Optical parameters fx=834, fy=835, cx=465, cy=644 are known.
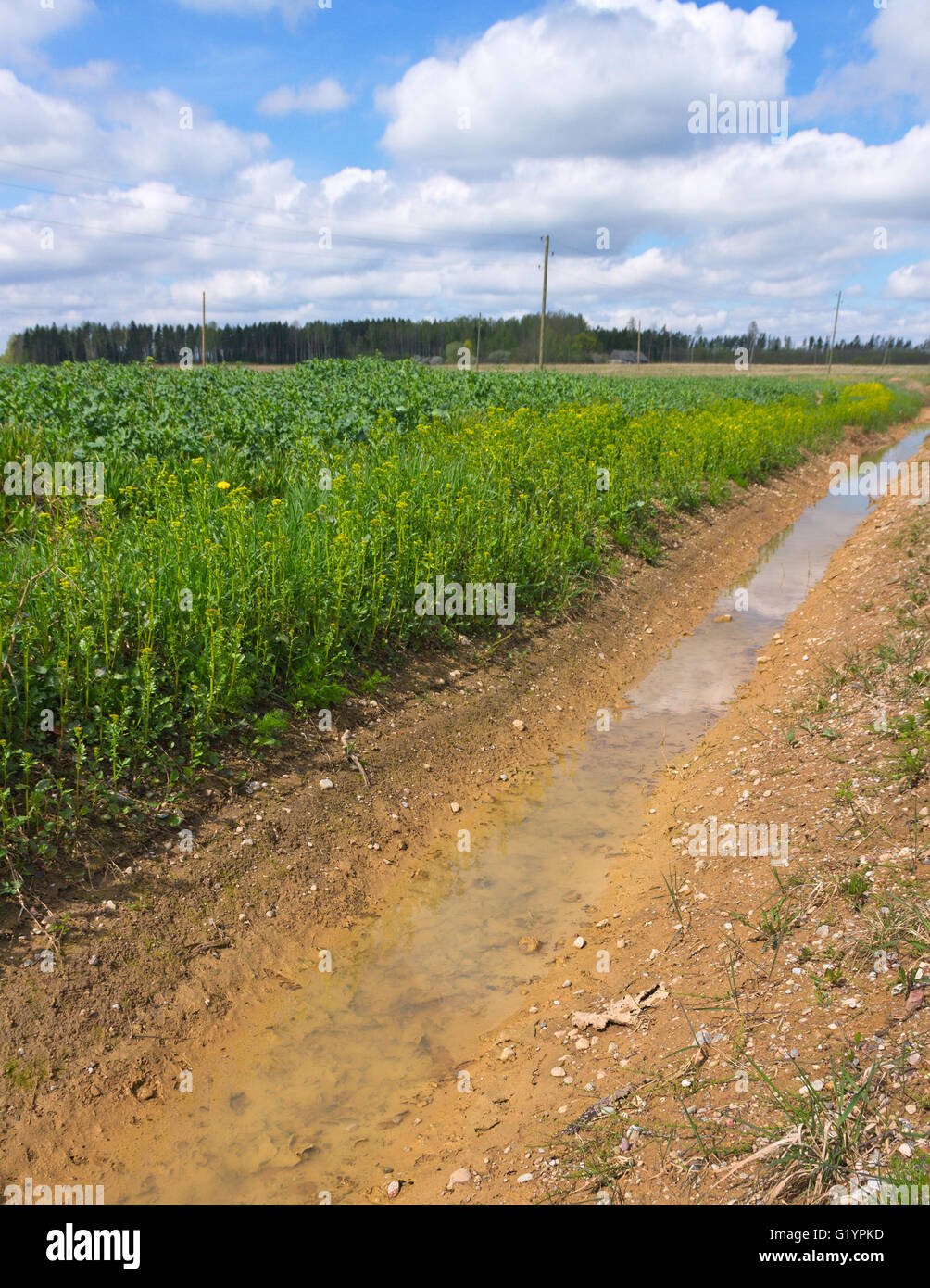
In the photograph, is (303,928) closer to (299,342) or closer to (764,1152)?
(764,1152)

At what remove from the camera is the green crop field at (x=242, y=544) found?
4.46 meters

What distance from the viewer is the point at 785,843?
170 inches

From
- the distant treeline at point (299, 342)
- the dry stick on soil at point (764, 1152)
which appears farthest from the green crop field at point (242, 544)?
the distant treeline at point (299, 342)

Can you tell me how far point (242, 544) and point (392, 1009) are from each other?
10.6 ft

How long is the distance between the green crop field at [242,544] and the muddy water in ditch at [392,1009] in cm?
139

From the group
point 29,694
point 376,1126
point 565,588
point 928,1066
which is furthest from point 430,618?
point 928,1066

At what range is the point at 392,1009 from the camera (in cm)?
380

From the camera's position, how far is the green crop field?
14.6 ft

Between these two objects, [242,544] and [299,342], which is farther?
[299,342]

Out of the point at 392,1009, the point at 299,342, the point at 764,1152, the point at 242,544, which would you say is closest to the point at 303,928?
the point at 392,1009

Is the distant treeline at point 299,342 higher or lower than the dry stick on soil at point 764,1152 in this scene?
higher

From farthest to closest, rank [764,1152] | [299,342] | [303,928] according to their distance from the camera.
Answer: [299,342]
[303,928]
[764,1152]

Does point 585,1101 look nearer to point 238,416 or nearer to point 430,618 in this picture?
point 430,618

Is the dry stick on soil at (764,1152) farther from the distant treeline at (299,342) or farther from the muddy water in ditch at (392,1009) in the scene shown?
the distant treeline at (299,342)
